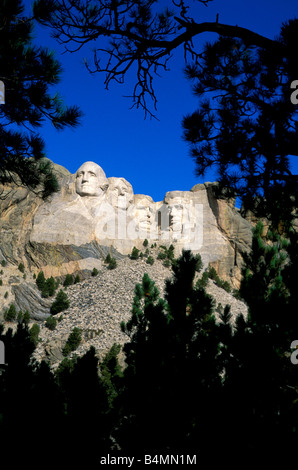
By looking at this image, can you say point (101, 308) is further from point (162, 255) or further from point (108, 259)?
point (162, 255)

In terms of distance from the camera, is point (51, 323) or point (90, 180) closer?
point (51, 323)

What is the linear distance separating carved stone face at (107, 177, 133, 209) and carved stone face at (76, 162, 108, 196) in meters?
0.96

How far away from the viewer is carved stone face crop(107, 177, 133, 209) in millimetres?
33775

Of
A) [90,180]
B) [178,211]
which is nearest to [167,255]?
[178,211]

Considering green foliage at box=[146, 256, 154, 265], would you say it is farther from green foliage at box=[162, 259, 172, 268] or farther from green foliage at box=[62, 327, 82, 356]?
green foliage at box=[62, 327, 82, 356]

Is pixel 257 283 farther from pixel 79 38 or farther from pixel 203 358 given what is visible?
pixel 79 38

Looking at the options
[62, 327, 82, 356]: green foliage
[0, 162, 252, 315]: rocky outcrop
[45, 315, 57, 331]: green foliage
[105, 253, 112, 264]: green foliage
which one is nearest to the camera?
[62, 327, 82, 356]: green foliage

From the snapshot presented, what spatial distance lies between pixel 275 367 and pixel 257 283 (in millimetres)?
1497

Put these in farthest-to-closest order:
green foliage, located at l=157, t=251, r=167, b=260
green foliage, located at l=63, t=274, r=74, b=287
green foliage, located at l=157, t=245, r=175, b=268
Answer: green foliage, located at l=157, t=251, r=167, b=260, green foliage, located at l=157, t=245, r=175, b=268, green foliage, located at l=63, t=274, r=74, b=287

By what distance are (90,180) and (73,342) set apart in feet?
46.6

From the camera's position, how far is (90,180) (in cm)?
3234

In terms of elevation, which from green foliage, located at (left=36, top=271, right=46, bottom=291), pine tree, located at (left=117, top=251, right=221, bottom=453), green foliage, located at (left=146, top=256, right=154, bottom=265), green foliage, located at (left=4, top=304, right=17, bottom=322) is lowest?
pine tree, located at (left=117, top=251, right=221, bottom=453)

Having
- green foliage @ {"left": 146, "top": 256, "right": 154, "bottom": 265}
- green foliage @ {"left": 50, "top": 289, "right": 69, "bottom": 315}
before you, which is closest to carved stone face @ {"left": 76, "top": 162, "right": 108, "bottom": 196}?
green foliage @ {"left": 146, "top": 256, "right": 154, "bottom": 265}
